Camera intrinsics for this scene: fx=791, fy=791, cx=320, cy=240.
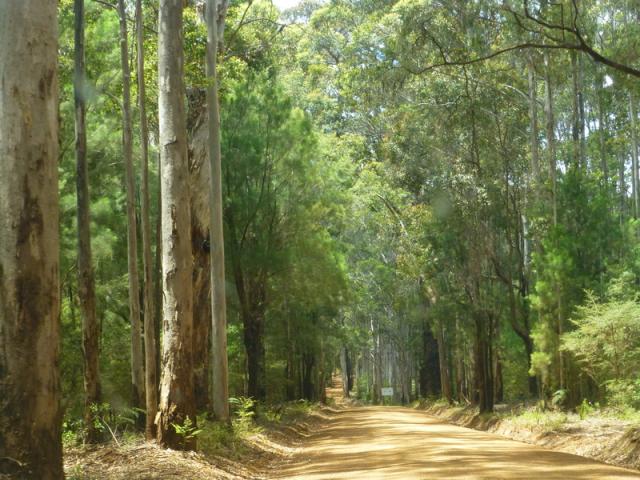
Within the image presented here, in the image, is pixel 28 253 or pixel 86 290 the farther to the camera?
pixel 86 290

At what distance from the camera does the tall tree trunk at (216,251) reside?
15.5 m

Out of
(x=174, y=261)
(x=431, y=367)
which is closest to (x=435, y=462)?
(x=174, y=261)

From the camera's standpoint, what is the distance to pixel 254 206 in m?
21.9

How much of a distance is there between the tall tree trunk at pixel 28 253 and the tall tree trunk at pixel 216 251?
9790 mm

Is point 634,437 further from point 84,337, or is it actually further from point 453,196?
point 453,196

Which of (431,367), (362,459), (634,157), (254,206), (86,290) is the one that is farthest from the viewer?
(431,367)

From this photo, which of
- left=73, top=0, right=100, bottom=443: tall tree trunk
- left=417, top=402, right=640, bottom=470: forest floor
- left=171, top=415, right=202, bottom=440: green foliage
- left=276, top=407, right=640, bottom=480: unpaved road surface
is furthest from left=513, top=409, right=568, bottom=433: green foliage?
left=73, top=0, right=100, bottom=443: tall tree trunk

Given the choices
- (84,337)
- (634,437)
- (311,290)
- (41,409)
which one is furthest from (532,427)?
(41,409)

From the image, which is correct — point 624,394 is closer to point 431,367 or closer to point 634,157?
point 634,157

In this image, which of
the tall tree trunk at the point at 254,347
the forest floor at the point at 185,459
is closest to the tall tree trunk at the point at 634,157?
the tall tree trunk at the point at 254,347

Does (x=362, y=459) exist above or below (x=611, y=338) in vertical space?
below

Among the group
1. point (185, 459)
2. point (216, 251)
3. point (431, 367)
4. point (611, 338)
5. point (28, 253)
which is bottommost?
point (431, 367)

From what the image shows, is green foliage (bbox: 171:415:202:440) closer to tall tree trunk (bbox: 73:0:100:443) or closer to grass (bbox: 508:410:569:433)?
tall tree trunk (bbox: 73:0:100:443)

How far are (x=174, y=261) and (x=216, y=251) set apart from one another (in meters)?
4.95
